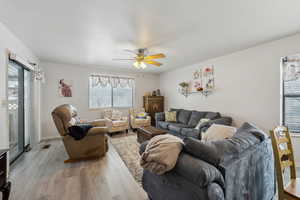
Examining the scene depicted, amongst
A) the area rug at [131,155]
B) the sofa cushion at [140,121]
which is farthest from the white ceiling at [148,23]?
the sofa cushion at [140,121]

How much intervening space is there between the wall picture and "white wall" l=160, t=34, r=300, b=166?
459cm

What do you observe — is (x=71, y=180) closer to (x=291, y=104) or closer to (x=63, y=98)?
(x=63, y=98)

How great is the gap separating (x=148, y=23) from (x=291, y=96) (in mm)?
3158

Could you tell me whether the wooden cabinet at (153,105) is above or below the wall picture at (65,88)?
below

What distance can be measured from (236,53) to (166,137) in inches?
133

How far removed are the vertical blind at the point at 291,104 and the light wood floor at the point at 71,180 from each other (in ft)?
10.3

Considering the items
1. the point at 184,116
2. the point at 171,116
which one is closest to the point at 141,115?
the point at 171,116

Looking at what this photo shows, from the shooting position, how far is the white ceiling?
1.68 meters

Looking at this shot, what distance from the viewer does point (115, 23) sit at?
2064 millimetres

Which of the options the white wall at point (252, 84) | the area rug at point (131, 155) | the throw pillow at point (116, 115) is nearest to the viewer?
the area rug at point (131, 155)

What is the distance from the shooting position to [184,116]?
175 inches

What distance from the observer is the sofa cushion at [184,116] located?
4.37m

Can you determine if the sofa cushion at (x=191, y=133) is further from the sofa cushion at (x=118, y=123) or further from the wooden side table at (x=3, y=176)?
the wooden side table at (x=3, y=176)

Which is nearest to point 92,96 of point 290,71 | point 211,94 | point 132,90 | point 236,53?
point 132,90
